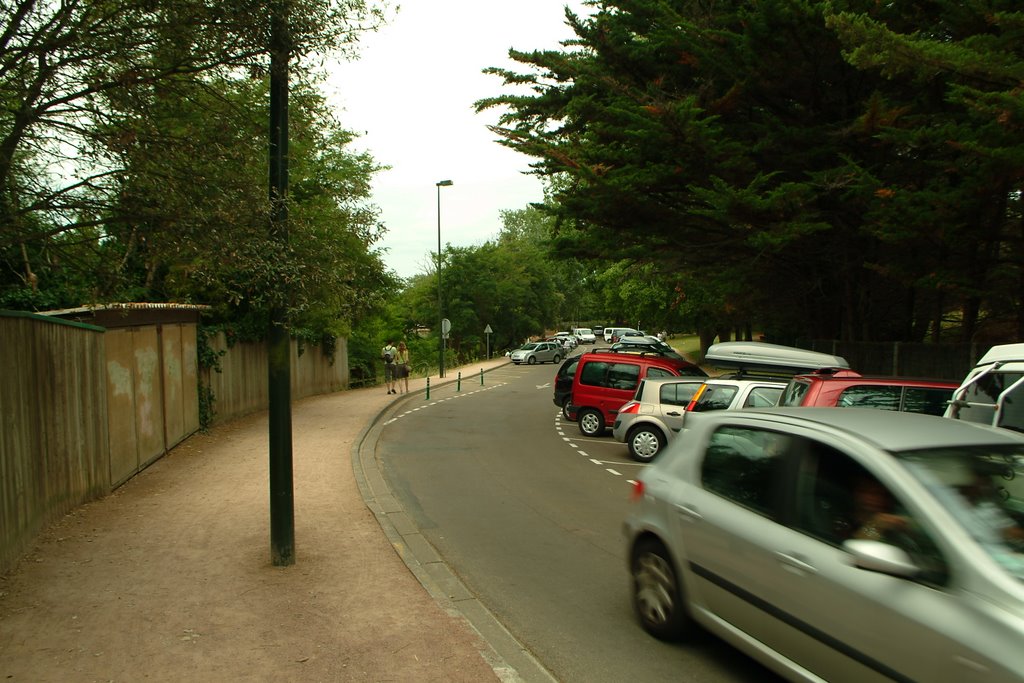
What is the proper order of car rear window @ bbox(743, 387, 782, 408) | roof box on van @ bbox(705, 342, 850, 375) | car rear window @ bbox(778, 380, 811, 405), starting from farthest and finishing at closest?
car rear window @ bbox(743, 387, 782, 408)
roof box on van @ bbox(705, 342, 850, 375)
car rear window @ bbox(778, 380, 811, 405)

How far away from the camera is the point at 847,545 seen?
374cm

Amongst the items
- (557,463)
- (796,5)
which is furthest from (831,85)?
(557,463)

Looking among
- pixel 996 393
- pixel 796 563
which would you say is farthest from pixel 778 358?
pixel 796 563

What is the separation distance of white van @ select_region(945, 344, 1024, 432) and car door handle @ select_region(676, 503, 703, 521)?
11.5 feet

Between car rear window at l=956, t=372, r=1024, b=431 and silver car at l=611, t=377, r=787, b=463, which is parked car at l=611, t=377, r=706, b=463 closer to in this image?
silver car at l=611, t=377, r=787, b=463

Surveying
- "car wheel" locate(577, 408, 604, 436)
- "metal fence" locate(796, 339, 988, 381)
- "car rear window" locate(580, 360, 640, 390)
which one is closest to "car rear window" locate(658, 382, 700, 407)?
"car rear window" locate(580, 360, 640, 390)

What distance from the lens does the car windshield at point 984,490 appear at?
11.5 ft

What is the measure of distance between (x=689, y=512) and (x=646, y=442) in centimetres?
895

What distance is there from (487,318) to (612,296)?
13277 mm

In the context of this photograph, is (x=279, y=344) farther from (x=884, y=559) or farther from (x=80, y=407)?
(x=884, y=559)

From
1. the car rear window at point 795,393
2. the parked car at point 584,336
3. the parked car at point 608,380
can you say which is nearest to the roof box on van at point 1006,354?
the car rear window at point 795,393

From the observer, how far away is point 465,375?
42062 millimetres

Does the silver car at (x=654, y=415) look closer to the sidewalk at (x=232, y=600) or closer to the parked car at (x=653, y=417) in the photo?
the parked car at (x=653, y=417)

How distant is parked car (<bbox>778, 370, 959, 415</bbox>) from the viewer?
350 inches
